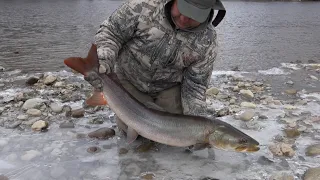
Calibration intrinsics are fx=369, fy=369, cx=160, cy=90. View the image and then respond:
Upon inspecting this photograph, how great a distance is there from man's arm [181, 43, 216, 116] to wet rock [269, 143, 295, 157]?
0.87 m

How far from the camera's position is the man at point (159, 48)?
3.73 metres

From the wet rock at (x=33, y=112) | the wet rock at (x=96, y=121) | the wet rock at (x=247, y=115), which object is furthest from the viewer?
the wet rock at (x=247, y=115)

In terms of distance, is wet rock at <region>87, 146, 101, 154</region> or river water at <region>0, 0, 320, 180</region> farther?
wet rock at <region>87, 146, 101, 154</region>

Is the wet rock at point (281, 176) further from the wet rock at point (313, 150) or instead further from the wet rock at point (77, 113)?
the wet rock at point (77, 113)

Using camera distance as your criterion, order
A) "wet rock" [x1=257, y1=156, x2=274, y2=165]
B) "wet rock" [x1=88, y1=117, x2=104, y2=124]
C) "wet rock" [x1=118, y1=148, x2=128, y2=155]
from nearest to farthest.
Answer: "wet rock" [x1=257, y1=156, x2=274, y2=165] < "wet rock" [x1=118, y1=148, x2=128, y2=155] < "wet rock" [x1=88, y1=117, x2=104, y2=124]

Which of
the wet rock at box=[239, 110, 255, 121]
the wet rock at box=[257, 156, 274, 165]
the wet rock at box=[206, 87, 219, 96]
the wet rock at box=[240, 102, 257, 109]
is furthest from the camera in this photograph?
the wet rock at box=[206, 87, 219, 96]

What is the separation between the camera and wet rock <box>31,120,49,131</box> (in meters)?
4.36

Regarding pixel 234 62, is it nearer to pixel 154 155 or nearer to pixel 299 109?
pixel 299 109

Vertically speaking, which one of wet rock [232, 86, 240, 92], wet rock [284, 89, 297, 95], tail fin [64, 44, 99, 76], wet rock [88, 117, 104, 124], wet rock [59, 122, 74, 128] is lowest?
wet rock [232, 86, 240, 92]

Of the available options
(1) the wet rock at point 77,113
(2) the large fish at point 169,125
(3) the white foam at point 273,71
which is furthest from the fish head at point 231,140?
(3) the white foam at point 273,71

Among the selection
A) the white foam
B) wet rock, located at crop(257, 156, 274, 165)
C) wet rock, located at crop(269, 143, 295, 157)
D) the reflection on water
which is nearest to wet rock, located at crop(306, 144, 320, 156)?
wet rock, located at crop(269, 143, 295, 157)

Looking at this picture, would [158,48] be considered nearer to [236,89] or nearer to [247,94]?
[247,94]

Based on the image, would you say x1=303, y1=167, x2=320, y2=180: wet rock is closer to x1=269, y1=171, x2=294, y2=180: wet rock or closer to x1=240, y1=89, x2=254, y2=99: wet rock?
x1=269, y1=171, x2=294, y2=180: wet rock

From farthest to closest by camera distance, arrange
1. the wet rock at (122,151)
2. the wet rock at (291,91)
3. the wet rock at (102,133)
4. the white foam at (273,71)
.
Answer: the white foam at (273,71)
the wet rock at (291,91)
the wet rock at (102,133)
the wet rock at (122,151)
